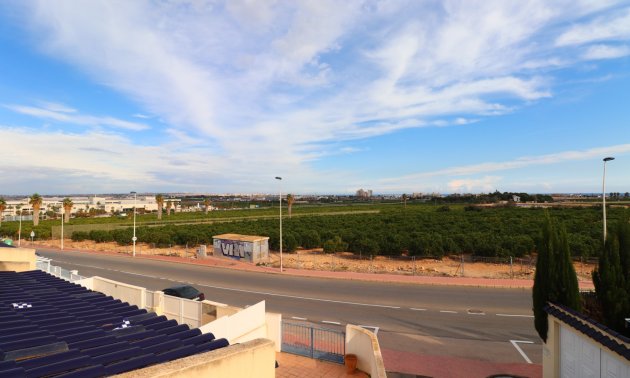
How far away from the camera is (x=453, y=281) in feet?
76.4

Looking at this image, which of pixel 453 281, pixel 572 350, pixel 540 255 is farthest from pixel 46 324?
pixel 453 281

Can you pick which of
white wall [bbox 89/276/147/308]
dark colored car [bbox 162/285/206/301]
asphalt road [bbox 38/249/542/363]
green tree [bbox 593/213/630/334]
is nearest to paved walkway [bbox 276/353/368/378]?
asphalt road [bbox 38/249/542/363]

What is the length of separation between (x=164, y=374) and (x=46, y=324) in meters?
4.82

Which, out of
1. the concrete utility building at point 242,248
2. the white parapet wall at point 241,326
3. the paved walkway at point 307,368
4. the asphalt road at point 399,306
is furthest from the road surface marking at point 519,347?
the concrete utility building at point 242,248

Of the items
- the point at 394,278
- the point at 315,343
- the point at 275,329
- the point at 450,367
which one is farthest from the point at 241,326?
the point at 394,278

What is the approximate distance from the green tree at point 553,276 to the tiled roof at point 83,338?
918 centimetres

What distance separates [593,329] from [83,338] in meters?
10.0

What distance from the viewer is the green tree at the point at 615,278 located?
30.5 ft

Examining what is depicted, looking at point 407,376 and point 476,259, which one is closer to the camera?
point 407,376

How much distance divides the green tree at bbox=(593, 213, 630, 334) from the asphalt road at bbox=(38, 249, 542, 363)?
3290mm

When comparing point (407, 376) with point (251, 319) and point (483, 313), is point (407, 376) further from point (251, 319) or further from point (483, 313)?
point (483, 313)

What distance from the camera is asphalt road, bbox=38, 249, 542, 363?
1311 cm

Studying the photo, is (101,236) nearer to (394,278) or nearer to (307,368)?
(394,278)

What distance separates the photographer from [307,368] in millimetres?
10641
